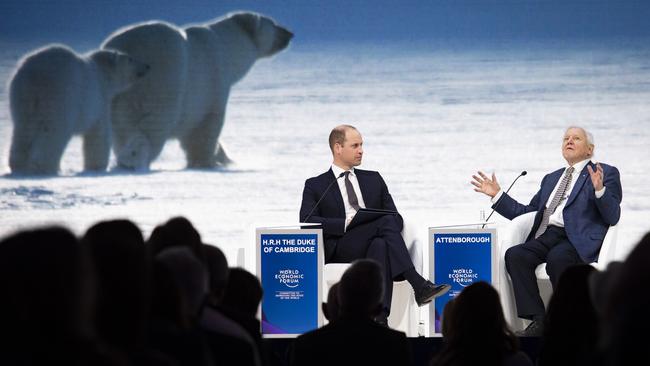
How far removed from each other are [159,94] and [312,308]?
2.71 m

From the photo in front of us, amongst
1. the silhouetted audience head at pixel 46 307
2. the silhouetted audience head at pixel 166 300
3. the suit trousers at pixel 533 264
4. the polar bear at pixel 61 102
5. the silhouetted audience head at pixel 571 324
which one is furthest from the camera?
the polar bear at pixel 61 102

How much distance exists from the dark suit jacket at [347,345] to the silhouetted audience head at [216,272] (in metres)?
0.30

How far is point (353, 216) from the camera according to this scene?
20.4ft

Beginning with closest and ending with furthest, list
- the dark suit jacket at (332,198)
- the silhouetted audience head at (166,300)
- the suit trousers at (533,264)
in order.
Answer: the silhouetted audience head at (166,300)
the suit trousers at (533,264)
the dark suit jacket at (332,198)

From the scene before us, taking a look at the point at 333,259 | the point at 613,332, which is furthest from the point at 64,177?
the point at 613,332

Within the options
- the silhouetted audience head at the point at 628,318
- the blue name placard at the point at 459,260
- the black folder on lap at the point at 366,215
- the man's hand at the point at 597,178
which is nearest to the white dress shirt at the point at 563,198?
the man's hand at the point at 597,178

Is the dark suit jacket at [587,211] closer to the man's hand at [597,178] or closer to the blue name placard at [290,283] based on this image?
the man's hand at [597,178]

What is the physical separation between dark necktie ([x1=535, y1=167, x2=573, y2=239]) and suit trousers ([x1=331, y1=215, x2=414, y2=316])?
835mm

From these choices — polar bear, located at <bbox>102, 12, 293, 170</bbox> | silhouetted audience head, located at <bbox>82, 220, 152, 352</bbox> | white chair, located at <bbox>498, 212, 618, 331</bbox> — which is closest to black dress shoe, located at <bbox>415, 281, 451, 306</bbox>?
white chair, located at <bbox>498, 212, 618, 331</bbox>

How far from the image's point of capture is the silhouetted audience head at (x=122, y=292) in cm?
192

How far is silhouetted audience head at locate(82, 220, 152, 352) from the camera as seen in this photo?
1.92 meters

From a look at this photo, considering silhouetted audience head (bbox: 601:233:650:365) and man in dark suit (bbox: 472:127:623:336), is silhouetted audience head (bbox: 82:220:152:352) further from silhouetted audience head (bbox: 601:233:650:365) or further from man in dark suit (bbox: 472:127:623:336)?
man in dark suit (bbox: 472:127:623:336)

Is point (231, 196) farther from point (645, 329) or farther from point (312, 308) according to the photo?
point (645, 329)

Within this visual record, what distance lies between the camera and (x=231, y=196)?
25.8ft
